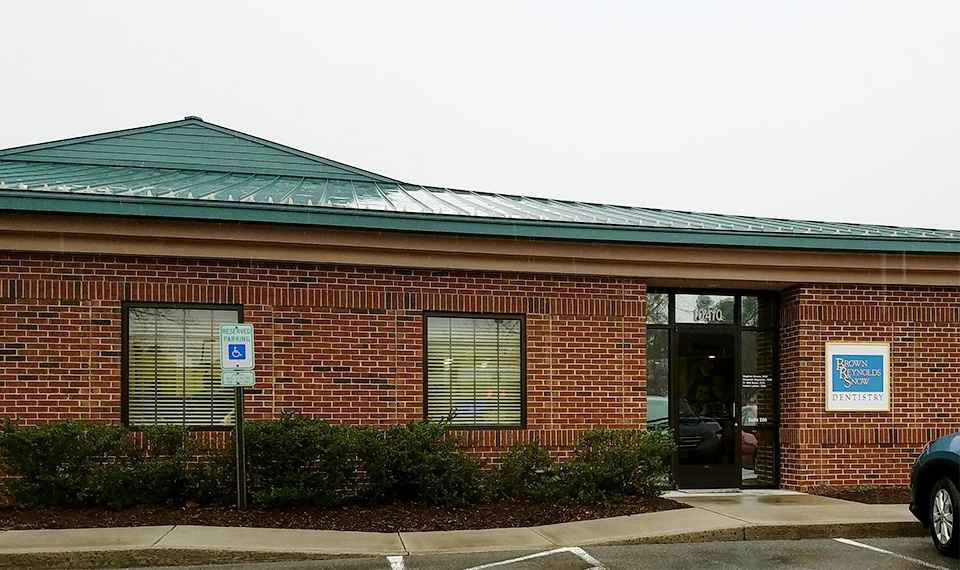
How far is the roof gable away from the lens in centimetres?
1494

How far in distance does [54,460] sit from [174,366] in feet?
5.68

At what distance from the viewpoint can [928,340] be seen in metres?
13.6

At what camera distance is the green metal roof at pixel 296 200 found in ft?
36.5

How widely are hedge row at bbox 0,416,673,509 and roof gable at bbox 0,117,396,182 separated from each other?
5514mm

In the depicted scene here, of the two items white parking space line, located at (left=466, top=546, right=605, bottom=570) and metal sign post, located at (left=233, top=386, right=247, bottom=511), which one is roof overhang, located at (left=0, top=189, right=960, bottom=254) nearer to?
metal sign post, located at (left=233, top=386, right=247, bottom=511)

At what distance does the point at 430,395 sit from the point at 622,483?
259cm

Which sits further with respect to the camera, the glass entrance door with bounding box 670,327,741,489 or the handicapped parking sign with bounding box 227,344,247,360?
the glass entrance door with bounding box 670,327,741,489

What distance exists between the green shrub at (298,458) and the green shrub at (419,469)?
34cm

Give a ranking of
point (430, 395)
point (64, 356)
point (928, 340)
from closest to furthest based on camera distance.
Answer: point (64, 356) → point (430, 395) → point (928, 340)

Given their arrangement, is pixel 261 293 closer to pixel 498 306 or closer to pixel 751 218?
pixel 498 306

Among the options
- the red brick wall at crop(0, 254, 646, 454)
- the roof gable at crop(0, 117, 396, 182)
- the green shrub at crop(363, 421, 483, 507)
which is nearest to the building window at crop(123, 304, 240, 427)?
the red brick wall at crop(0, 254, 646, 454)

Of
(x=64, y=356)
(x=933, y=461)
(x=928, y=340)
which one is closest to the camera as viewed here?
(x=933, y=461)

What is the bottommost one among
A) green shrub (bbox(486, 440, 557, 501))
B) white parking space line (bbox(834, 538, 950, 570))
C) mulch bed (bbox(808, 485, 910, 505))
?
mulch bed (bbox(808, 485, 910, 505))

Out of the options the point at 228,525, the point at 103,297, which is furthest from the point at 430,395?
the point at 103,297
